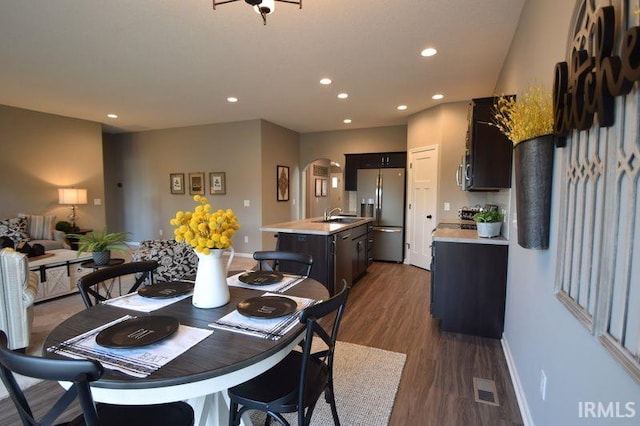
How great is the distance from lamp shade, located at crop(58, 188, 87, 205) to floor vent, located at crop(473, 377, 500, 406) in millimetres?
6786

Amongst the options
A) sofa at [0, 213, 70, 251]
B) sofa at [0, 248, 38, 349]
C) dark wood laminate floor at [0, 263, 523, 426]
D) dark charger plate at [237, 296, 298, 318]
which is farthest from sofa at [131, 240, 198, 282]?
sofa at [0, 213, 70, 251]

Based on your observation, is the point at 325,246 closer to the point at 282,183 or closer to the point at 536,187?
the point at 536,187

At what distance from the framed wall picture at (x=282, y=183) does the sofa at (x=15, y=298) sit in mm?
4608

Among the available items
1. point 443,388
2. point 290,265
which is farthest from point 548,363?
point 290,265

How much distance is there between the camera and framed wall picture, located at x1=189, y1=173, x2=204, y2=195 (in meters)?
6.81

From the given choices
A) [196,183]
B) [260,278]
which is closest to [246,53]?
[260,278]

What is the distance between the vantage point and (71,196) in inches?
224

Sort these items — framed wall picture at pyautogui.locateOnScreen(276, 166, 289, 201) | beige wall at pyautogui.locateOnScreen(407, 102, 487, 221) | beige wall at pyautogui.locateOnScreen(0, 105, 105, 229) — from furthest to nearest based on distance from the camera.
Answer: framed wall picture at pyautogui.locateOnScreen(276, 166, 289, 201)
beige wall at pyautogui.locateOnScreen(0, 105, 105, 229)
beige wall at pyautogui.locateOnScreen(407, 102, 487, 221)

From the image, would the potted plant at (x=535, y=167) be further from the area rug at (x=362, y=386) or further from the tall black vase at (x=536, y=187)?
the area rug at (x=362, y=386)

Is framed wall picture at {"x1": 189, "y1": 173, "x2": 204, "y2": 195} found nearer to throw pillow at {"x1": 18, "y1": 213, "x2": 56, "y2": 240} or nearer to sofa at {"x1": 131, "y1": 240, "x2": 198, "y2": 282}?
throw pillow at {"x1": 18, "y1": 213, "x2": 56, "y2": 240}

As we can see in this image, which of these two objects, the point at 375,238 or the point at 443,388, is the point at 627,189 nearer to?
the point at 443,388

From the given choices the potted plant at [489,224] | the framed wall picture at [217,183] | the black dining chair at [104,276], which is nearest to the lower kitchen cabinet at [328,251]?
the potted plant at [489,224]

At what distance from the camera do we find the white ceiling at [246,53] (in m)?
2.49

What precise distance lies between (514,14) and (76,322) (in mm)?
3547
